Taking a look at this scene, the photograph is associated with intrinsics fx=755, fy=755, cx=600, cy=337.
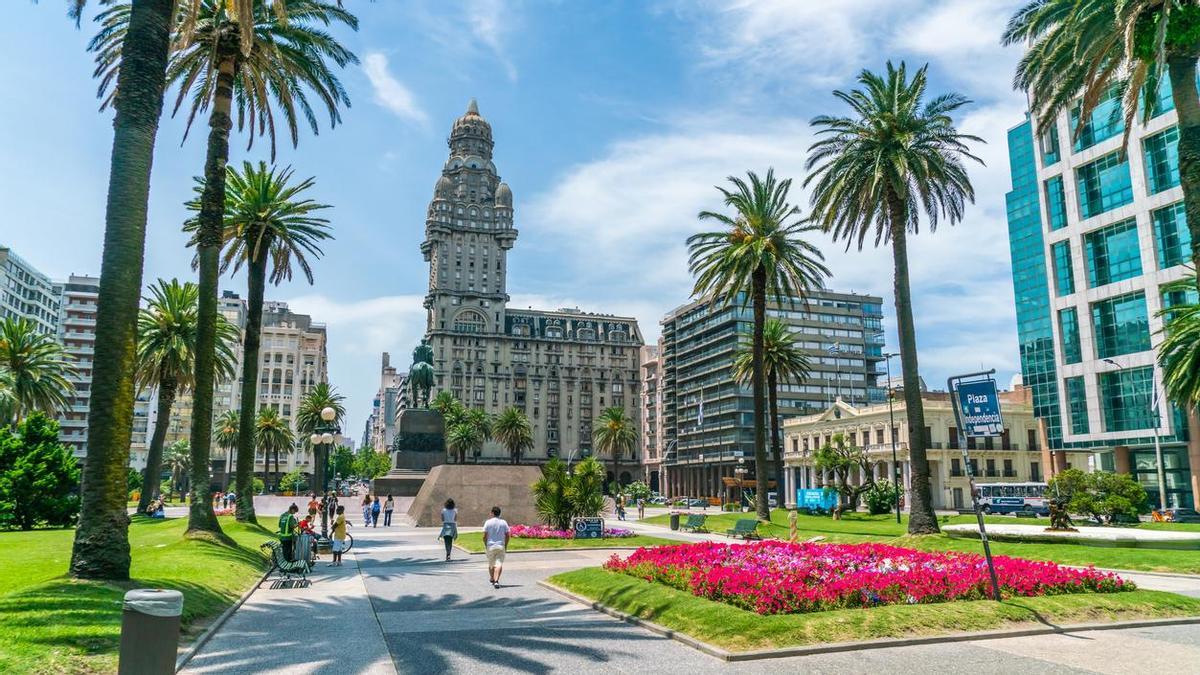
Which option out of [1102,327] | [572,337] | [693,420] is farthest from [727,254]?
[572,337]

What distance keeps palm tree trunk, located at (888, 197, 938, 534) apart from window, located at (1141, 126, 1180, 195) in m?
39.3

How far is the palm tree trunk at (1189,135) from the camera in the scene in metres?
16.3

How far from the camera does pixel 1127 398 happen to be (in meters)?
60.8

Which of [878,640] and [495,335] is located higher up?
[495,335]

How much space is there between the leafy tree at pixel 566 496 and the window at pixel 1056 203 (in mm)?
56279

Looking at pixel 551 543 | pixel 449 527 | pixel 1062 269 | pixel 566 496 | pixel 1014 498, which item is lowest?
pixel 1014 498

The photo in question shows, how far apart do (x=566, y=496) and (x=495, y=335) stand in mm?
118028

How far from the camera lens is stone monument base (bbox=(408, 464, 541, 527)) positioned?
39312 millimetres

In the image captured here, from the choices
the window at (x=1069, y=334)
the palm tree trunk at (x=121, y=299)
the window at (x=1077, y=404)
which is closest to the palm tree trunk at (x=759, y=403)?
the palm tree trunk at (x=121, y=299)

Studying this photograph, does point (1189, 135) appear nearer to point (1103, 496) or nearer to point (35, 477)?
point (1103, 496)

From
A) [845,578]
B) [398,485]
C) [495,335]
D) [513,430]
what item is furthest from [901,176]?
[495,335]

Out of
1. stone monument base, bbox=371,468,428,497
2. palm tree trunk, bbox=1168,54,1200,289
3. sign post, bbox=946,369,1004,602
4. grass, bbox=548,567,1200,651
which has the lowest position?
grass, bbox=548,567,1200,651

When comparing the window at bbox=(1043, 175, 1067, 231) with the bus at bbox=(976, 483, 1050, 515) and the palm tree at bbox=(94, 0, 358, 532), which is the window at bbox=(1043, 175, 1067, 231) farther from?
the palm tree at bbox=(94, 0, 358, 532)

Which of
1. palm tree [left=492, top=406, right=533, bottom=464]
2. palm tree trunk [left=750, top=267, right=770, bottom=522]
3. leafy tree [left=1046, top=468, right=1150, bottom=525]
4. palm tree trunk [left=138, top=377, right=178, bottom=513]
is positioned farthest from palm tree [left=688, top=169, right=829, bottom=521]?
palm tree [left=492, top=406, right=533, bottom=464]
